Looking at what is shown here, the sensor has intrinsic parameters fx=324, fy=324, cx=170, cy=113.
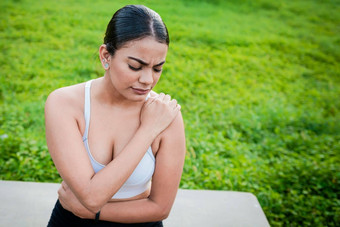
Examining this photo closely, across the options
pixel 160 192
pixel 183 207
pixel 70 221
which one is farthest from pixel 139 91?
pixel 183 207

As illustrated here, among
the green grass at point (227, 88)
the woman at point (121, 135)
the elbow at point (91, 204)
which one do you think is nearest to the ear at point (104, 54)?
the woman at point (121, 135)

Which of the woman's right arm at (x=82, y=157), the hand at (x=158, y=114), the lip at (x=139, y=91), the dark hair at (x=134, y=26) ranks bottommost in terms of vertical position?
the woman's right arm at (x=82, y=157)

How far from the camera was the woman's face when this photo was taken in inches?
59.0

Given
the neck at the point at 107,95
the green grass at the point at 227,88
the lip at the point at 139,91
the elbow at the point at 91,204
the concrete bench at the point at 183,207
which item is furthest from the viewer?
the green grass at the point at 227,88

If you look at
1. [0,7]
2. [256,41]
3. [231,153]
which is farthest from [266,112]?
[0,7]

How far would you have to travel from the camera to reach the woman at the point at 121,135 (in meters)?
1.50

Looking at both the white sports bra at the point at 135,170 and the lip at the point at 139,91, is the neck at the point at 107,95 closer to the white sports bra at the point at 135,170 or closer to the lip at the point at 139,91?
the white sports bra at the point at 135,170

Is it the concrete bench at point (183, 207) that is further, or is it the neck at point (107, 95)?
the concrete bench at point (183, 207)

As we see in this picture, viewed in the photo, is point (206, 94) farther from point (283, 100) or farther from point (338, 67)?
point (338, 67)

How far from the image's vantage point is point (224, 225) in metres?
2.36

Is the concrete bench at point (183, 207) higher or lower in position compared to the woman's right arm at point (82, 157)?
lower

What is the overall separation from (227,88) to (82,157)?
4.29 meters

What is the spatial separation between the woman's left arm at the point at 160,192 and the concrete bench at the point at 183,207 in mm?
718

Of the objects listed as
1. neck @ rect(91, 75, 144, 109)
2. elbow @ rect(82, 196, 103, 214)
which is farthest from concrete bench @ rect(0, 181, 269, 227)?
neck @ rect(91, 75, 144, 109)
